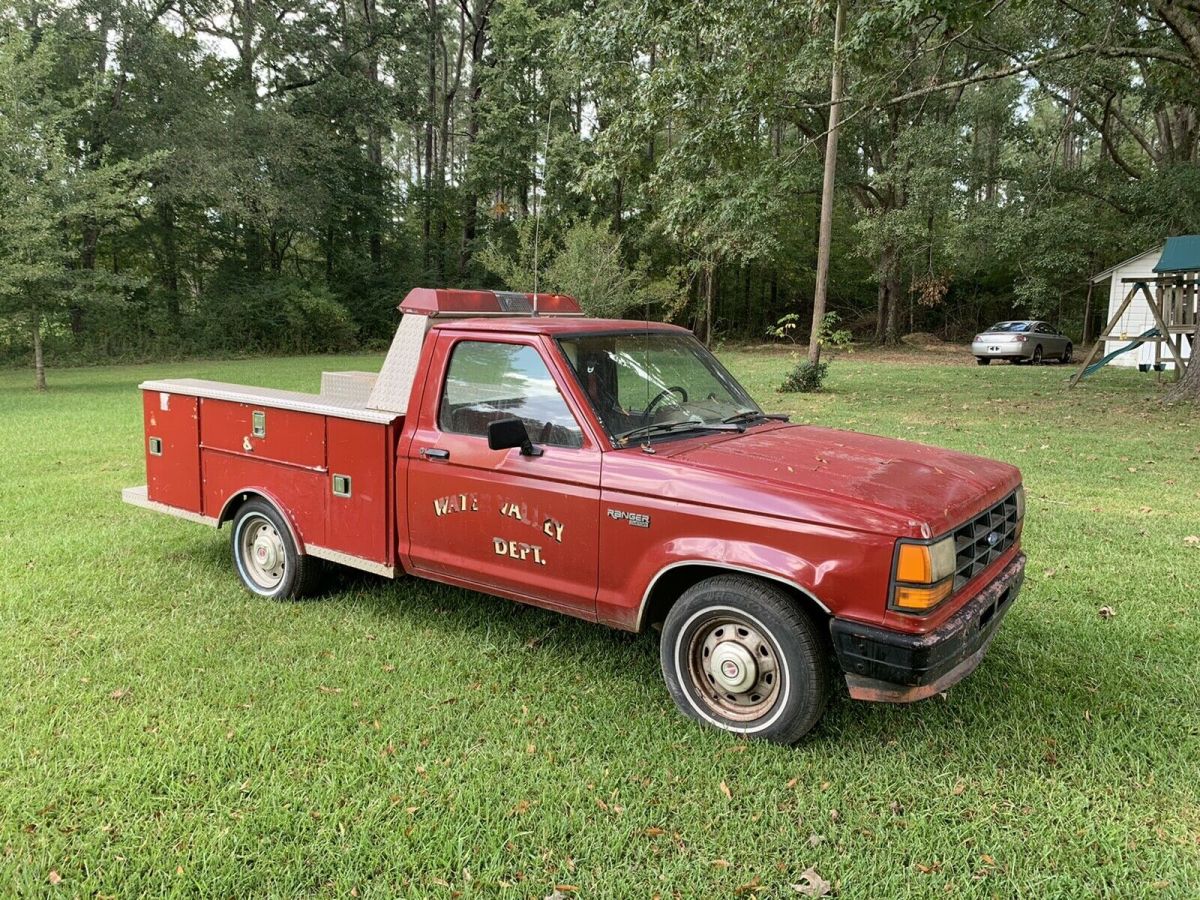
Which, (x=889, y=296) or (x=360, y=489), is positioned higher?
(x=889, y=296)

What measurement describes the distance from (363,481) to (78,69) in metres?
29.5

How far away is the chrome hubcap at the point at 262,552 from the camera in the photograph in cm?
522

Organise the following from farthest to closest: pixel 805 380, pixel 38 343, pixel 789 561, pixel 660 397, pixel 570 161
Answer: pixel 570 161, pixel 38 343, pixel 805 380, pixel 660 397, pixel 789 561

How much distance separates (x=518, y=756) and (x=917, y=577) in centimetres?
176

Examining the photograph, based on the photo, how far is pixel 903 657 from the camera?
3082mm

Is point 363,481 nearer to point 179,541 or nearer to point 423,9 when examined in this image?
point 179,541

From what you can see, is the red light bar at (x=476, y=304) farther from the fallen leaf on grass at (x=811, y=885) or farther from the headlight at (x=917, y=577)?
the fallen leaf on grass at (x=811, y=885)

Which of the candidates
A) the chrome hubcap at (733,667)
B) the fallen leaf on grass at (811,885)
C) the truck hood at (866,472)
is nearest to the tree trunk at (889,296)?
the truck hood at (866,472)

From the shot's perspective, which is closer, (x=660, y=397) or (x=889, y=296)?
(x=660, y=397)

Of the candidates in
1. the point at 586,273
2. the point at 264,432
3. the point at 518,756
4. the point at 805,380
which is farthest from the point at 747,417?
the point at 586,273

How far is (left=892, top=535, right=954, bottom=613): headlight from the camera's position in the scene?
3.08 meters

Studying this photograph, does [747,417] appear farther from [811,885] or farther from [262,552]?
[262,552]

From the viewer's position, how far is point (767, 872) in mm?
2756

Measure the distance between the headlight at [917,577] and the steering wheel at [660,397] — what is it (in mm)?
1508
